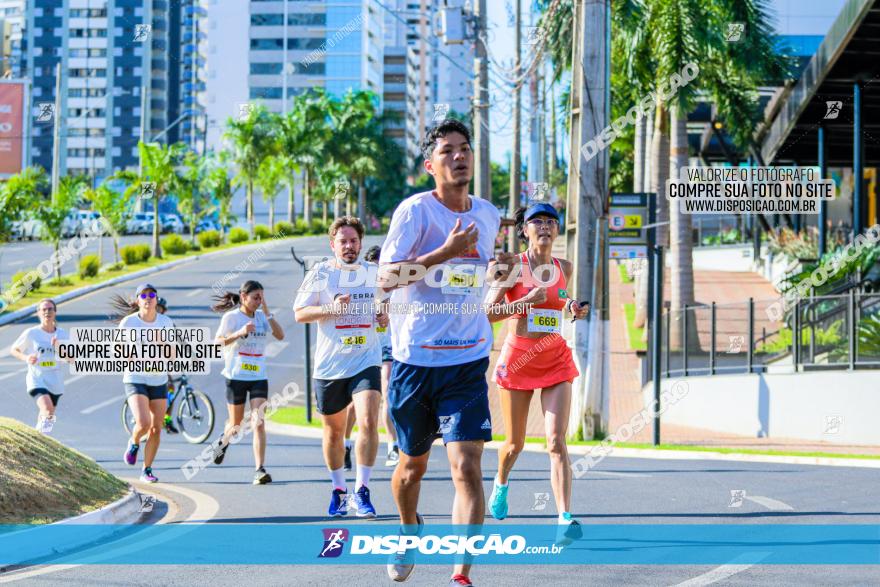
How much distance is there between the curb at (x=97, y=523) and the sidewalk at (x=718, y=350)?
9254 millimetres

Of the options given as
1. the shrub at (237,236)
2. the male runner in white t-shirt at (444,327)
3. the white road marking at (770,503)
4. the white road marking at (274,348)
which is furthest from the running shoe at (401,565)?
the shrub at (237,236)

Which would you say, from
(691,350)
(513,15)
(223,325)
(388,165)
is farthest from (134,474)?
(388,165)

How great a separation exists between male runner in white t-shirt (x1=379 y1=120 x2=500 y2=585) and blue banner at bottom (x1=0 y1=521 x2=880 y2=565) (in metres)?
1.62

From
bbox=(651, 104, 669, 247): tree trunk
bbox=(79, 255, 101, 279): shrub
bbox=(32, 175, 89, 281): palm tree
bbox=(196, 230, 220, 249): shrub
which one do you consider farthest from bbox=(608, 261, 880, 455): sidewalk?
bbox=(196, 230, 220, 249): shrub

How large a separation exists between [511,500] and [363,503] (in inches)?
71.1

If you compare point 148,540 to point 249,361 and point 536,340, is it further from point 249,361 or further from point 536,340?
point 249,361

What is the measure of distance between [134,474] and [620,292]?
3283 cm

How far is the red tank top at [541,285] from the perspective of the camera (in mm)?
8523

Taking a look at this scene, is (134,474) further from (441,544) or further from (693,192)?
(693,192)

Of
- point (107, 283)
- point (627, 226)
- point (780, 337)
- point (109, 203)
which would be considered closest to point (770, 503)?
point (627, 226)

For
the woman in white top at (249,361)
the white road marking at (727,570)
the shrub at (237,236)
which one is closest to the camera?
the white road marking at (727,570)

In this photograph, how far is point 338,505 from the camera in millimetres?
9812

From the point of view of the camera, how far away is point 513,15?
51.7m

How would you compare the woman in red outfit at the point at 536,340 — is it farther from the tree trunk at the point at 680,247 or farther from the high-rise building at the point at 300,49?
the high-rise building at the point at 300,49
